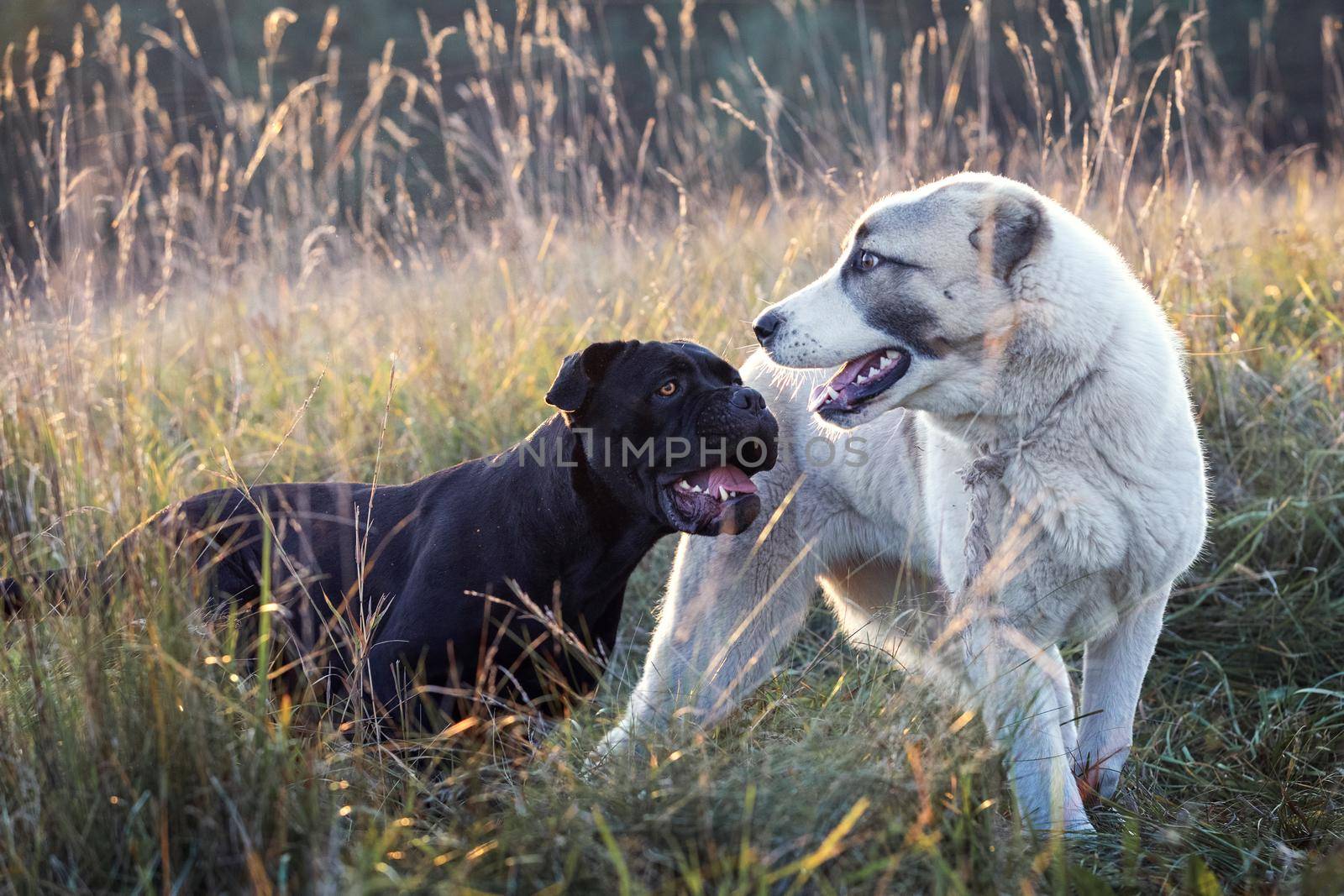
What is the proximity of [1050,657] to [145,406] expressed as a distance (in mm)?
3860

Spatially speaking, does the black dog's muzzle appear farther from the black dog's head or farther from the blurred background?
the blurred background

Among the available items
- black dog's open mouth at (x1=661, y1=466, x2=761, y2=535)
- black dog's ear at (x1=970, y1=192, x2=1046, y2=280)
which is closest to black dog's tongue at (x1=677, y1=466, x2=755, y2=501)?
black dog's open mouth at (x1=661, y1=466, x2=761, y2=535)

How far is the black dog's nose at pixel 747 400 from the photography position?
118 inches

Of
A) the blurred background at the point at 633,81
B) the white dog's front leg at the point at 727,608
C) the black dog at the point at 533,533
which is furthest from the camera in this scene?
the blurred background at the point at 633,81

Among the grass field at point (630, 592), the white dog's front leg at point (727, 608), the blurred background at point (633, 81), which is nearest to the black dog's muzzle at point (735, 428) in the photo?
the white dog's front leg at point (727, 608)

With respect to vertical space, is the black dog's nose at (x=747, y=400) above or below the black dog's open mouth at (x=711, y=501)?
above

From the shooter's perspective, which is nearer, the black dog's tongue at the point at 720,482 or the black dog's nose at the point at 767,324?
the black dog's nose at the point at 767,324

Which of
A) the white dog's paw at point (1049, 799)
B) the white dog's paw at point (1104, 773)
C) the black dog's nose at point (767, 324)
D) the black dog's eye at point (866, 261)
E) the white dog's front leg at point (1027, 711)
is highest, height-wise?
the black dog's eye at point (866, 261)

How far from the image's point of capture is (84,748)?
2.08 meters

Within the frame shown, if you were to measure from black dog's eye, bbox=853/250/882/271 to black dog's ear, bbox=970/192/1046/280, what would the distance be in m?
0.27

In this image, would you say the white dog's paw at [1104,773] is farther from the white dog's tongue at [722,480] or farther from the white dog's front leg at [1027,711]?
the white dog's tongue at [722,480]

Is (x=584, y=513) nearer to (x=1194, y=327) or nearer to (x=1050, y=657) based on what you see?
(x=1050, y=657)

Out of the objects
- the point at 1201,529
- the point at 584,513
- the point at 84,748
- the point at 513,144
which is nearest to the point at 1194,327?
the point at 1201,529

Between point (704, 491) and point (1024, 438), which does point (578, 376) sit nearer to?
point (704, 491)
